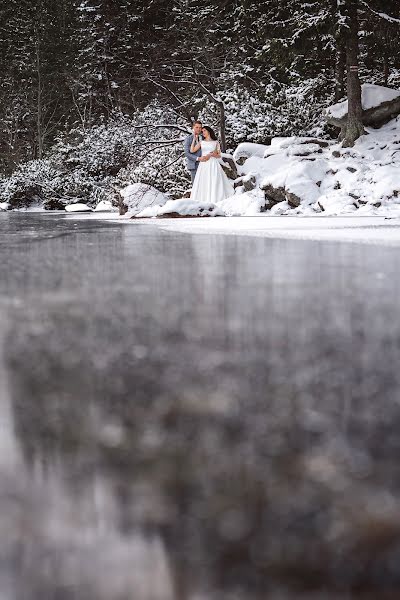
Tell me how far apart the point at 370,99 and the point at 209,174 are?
600cm

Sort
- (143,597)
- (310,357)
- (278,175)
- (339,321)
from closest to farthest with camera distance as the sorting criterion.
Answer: (143,597), (310,357), (339,321), (278,175)

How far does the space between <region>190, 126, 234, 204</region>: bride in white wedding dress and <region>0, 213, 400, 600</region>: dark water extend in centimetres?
1294

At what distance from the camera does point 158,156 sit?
69.4 feet

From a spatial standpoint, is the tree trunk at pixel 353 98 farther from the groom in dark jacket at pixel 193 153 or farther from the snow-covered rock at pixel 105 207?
the snow-covered rock at pixel 105 207

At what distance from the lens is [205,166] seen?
48.0 feet

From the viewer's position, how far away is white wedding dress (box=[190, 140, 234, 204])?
1467 cm

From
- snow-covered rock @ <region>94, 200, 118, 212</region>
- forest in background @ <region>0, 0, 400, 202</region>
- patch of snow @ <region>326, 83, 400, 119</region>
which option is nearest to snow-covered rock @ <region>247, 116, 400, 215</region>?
patch of snow @ <region>326, 83, 400, 119</region>

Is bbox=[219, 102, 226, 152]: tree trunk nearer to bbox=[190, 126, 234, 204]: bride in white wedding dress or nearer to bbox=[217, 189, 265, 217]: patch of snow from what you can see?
bbox=[190, 126, 234, 204]: bride in white wedding dress

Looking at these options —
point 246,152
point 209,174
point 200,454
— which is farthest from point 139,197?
point 200,454

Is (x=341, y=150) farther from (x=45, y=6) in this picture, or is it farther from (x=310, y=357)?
(x=45, y=6)

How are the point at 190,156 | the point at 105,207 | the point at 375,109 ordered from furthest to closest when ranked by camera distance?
the point at 105,207 → the point at 375,109 → the point at 190,156

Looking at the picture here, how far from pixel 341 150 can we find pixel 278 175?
2232mm

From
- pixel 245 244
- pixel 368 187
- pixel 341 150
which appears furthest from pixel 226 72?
pixel 245 244

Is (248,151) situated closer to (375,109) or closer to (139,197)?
(139,197)
